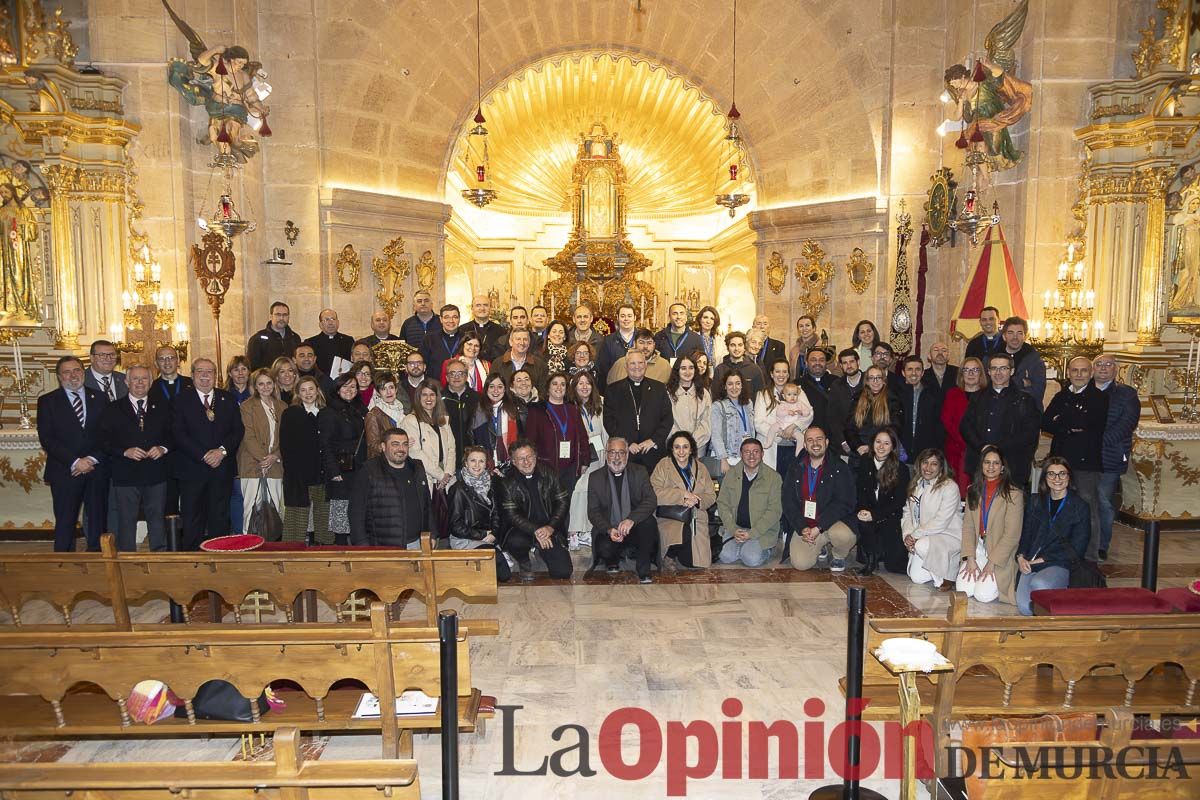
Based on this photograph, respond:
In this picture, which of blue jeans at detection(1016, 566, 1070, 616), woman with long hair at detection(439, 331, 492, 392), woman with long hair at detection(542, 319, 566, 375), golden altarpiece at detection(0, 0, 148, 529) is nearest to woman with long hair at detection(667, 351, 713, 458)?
woman with long hair at detection(542, 319, 566, 375)

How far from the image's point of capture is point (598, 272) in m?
15.1

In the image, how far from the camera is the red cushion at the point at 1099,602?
4.35 m

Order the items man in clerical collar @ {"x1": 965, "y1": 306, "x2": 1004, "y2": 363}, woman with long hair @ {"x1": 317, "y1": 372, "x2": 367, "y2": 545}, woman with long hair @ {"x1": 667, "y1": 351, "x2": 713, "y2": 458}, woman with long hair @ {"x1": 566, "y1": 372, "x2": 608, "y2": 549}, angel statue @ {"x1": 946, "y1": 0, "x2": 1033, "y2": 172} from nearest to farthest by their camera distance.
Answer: woman with long hair @ {"x1": 317, "y1": 372, "x2": 367, "y2": 545} → woman with long hair @ {"x1": 566, "y1": 372, "x2": 608, "y2": 549} → woman with long hair @ {"x1": 667, "y1": 351, "x2": 713, "y2": 458} → man in clerical collar @ {"x1": 965, "y1": 306, "x2": 1004, "y2": 363} → angel statue @ {"x1": 946, "y1": 0, "x2": 1033, "y2": 172}

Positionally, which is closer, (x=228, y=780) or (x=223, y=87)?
(x=228, y=780)

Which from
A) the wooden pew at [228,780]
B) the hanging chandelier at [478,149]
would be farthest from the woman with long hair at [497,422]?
the hanging chandelier at [478,149]

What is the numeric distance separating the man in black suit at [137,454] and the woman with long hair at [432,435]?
1798 millimetres

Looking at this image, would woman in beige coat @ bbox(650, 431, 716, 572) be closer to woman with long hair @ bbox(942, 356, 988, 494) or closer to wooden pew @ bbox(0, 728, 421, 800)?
woman with long hair @ bbox(942, 356, 988, 494)

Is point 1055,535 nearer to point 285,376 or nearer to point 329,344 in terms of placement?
point 285,376

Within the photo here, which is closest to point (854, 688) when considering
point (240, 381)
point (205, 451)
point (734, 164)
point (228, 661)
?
point (228, 661)

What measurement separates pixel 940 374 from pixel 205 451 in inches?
240

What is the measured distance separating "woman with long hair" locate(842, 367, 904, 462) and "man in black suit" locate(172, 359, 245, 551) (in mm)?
4810

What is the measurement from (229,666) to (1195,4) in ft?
31.5

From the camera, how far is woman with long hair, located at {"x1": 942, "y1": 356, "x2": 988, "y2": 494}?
7035 mm

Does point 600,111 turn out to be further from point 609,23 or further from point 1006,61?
point 1006,61
